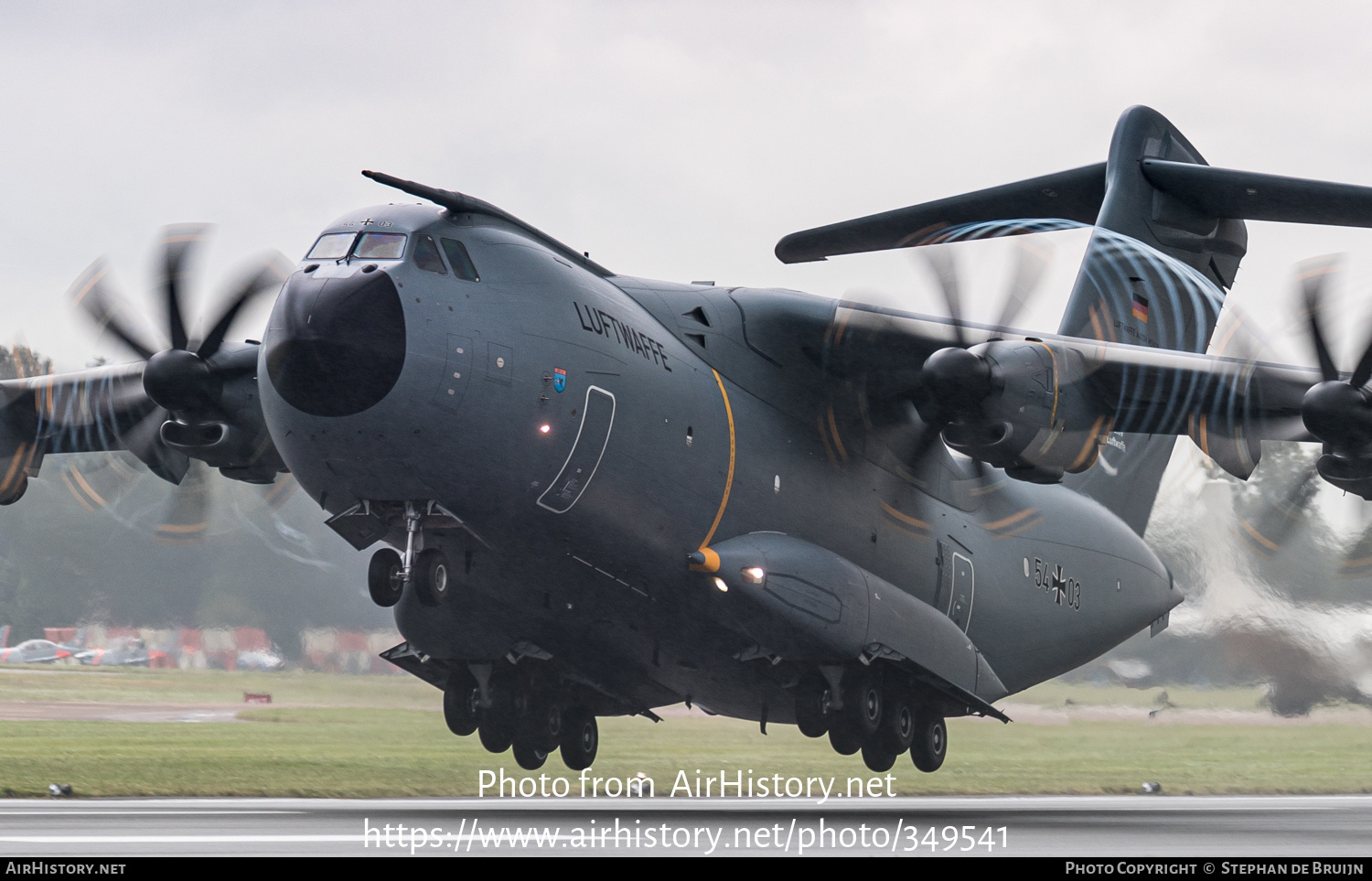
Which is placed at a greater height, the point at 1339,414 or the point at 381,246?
the point at 381,246

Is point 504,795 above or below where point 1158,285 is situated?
below

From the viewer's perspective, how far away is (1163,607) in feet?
57.6

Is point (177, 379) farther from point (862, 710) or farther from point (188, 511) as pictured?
point (862, 710)

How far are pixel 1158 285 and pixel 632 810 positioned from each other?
819 centimetres

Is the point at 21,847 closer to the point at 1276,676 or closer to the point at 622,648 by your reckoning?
the point at 622,648

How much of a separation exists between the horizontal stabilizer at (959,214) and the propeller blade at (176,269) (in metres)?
7.29

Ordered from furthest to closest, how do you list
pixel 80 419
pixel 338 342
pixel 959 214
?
1. pixel 959 214
2. pixel 80 419
3. pixel 338 342

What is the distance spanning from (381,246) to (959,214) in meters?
8.31

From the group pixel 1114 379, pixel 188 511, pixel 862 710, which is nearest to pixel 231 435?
pixel 188 511

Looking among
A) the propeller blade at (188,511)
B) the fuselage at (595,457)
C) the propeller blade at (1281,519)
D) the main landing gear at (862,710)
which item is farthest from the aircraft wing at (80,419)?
the propeller blade at (1281,519)

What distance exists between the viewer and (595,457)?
11008mm

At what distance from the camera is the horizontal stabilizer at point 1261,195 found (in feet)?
48.1

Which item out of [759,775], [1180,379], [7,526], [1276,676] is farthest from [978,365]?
[7,526]

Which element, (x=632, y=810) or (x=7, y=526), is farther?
(x=7, y=526)
